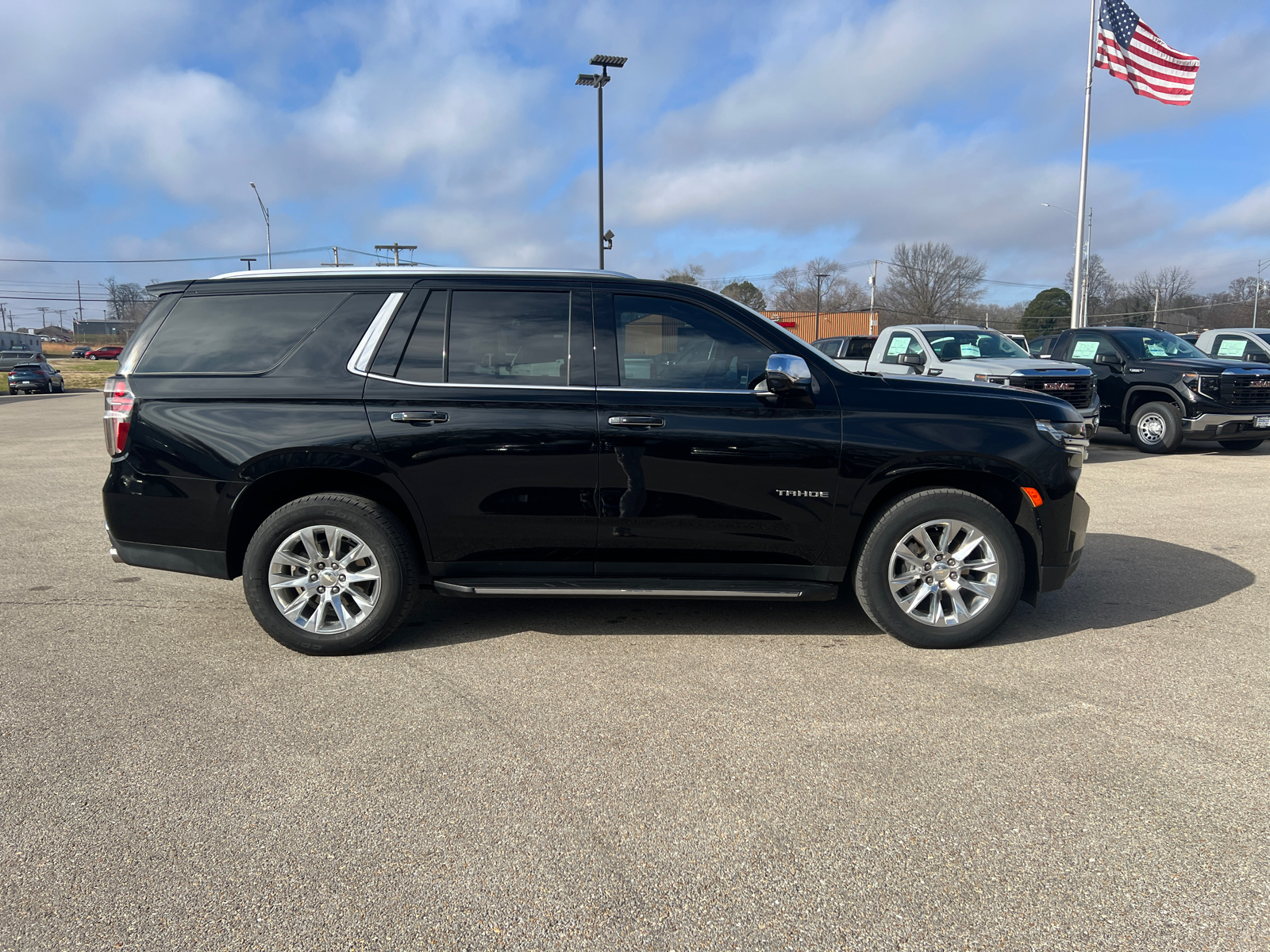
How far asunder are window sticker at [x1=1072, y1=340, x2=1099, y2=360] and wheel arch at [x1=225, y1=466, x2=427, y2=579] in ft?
41.3

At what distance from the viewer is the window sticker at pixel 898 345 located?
13227 millimetres

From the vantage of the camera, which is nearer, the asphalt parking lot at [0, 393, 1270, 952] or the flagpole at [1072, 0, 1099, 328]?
the asphalt parking lot at [0, 393, 1270, 952]

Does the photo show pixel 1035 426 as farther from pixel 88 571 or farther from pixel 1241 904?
pixel 88 571

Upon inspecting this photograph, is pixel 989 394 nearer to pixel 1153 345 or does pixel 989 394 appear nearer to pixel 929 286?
pixel 1153 345

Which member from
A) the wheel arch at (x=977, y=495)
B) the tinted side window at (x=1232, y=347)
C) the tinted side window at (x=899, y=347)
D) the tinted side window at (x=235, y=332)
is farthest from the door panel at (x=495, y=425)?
the tinted side window at (x=1232, y=347)

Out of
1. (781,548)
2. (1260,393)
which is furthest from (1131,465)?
(781,548)

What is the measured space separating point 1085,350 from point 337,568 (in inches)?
513

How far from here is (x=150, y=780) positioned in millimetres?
3156

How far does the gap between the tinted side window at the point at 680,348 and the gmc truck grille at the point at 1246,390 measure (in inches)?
420

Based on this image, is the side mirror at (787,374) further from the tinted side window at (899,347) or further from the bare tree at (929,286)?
the bare tree at (929,286)

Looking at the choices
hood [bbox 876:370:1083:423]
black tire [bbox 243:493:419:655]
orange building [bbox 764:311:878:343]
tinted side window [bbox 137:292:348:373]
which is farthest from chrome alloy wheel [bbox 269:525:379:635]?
orange building [bbox 764:311:878:343]

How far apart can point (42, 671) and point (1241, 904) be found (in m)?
4.89

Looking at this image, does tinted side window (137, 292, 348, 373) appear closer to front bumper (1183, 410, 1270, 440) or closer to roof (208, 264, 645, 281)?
roof (208, 264, 645, 281)

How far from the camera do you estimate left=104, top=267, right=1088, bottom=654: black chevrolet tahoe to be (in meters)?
4.37
